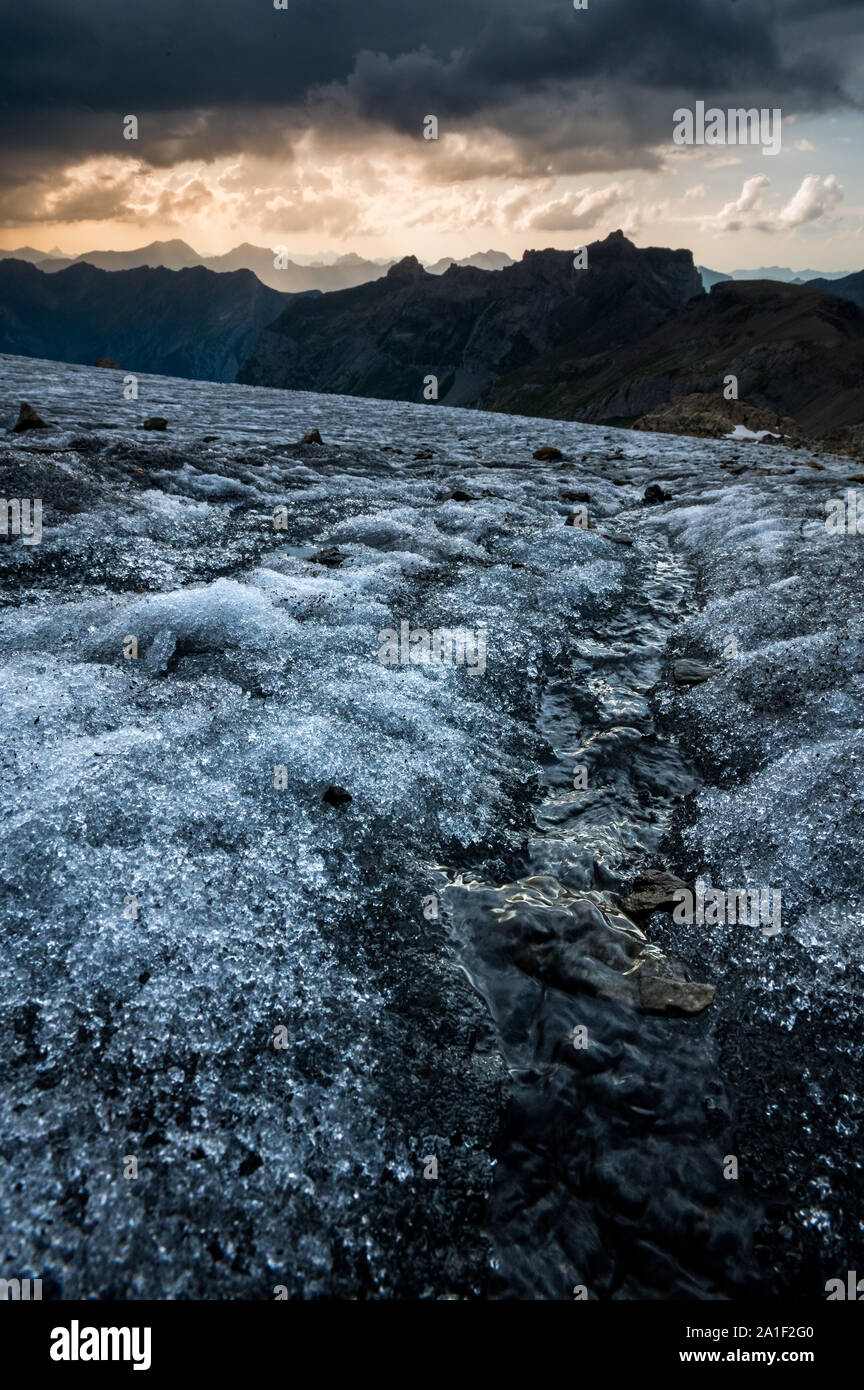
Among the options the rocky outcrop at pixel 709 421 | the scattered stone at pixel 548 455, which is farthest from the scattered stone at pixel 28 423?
the rocky outcrop at pixel 709 421

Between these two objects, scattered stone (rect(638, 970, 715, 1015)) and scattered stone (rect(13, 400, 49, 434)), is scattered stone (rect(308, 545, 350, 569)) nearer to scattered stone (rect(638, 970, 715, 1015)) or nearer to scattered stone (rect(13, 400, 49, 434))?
scattered stone (rect(638, 970, 715, 1015))

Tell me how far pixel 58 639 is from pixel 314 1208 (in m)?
7.28

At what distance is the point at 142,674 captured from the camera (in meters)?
7.88

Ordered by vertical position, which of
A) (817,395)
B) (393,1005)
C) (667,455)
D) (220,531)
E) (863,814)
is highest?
(817,395)

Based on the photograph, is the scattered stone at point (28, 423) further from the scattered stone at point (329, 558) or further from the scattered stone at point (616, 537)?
the scattered stone at point (616, 537)

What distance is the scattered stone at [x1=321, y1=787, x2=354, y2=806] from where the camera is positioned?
6.18 meters

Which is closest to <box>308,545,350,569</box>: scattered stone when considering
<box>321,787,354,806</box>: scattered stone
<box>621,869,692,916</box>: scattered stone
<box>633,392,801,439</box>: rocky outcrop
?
<box>321,787,354,806</box>: scattered stone

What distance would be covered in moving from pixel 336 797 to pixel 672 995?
3.20m

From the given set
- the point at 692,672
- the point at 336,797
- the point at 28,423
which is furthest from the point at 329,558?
the point at 28,423

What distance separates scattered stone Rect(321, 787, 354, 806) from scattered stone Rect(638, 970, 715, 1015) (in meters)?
2.88

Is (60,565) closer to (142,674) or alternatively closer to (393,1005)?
(142,674)

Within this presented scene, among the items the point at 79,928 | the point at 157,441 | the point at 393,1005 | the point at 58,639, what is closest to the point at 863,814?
the point at 393,1005

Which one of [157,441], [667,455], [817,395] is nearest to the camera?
[157,441]
